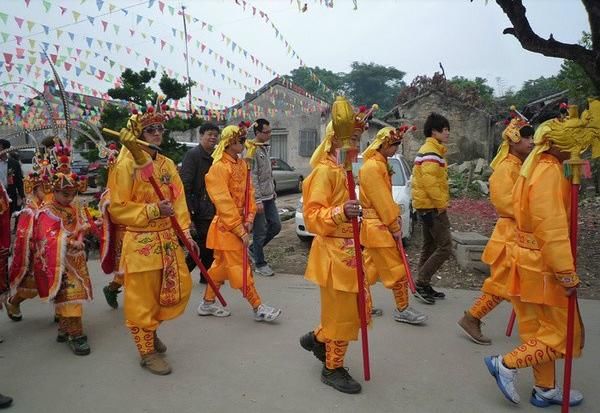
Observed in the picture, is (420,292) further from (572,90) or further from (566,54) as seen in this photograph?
(572,90)

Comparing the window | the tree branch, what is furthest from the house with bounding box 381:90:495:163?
the tree branch

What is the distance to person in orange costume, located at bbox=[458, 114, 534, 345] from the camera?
3.47 metres

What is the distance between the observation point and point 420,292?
488cm

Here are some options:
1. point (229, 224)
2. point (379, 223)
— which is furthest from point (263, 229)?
point (379, 223)

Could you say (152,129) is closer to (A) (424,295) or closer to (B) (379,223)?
(B) (379,223)

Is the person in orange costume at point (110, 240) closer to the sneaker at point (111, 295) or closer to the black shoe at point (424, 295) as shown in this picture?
the sneaker at point (111, 295)

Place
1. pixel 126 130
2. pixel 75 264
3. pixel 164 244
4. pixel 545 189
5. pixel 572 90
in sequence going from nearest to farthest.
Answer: pixel 545 189
pixel 126 130
pixel 164 244
pixel 75 264
pixel 572 90

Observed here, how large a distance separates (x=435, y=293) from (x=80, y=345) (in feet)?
11.3

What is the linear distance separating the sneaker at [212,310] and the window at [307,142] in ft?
48.9

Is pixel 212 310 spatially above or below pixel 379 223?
below

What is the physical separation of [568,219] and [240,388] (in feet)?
7.68

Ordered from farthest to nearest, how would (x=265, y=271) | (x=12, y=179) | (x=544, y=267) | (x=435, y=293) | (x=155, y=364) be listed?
(x=12, y=179) → (x=265, y=271) → (x=435, y=293) → (x=155, y=364) → (x=544, y=267)

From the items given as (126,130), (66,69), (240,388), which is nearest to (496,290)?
(240,388)

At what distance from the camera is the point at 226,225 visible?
4.24m
